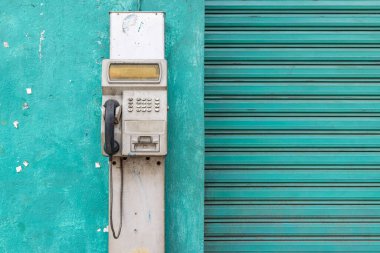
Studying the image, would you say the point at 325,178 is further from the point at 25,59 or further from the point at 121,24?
the point at 25,59

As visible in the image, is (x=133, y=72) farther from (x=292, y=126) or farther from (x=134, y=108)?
(x=292, y=126)

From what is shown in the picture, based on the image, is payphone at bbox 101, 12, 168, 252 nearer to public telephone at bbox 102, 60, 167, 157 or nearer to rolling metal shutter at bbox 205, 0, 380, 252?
public telephone at bbox 102, 60, 167, 157

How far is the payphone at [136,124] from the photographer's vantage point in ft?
7.36

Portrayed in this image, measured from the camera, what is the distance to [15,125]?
2.69m

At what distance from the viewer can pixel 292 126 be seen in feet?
10.3

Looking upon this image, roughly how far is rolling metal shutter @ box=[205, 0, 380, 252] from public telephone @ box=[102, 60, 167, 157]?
875 millimetres

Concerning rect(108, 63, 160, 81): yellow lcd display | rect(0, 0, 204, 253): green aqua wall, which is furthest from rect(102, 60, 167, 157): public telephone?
rect(0, 0, 204, 253): green aqua wall

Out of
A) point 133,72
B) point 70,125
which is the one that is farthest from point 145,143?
point 70,125

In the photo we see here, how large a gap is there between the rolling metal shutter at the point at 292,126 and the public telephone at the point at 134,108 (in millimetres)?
875

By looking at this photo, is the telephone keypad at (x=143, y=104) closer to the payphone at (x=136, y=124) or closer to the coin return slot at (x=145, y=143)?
the payphone at (x=136, y=124)

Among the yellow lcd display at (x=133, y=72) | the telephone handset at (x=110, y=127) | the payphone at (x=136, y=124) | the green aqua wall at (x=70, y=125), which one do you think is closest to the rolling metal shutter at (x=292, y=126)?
the green aqua wall at (x=70, y=125)

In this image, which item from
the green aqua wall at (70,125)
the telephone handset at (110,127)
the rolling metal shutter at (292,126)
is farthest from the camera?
the rolling metal shutter at (292,126)

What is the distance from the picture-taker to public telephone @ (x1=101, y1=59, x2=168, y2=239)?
223cm

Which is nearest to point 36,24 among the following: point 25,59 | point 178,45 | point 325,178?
point 25,59
